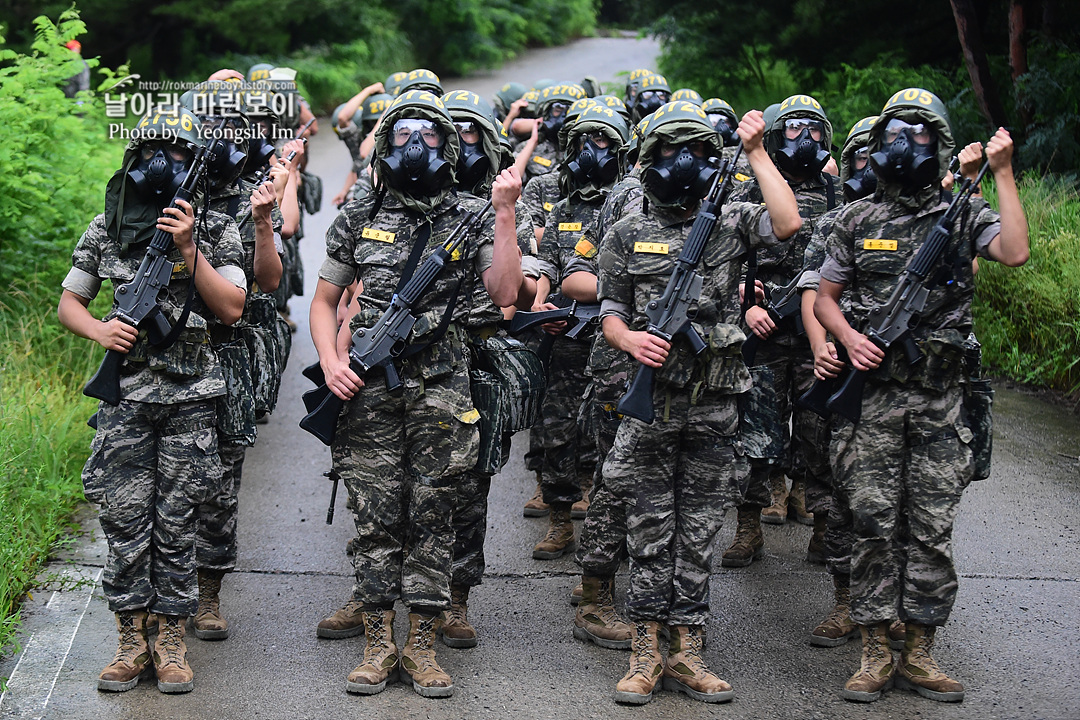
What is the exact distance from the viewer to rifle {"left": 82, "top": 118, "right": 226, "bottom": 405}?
5.01 metres

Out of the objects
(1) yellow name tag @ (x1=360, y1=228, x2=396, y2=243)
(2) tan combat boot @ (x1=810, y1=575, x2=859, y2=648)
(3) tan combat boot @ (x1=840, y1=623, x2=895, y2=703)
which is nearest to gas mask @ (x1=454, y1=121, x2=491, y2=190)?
(1) yellow name tag @ (x1=360, y1=228, x2=396, y2=243)

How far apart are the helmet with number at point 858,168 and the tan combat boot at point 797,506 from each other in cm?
211

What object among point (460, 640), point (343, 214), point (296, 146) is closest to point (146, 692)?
point (460, 640)

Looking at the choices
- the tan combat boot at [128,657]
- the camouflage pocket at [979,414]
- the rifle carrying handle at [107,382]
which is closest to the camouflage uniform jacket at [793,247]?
the camouflage pocket at [979,414]

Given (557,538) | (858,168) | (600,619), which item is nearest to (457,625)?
(600,619)

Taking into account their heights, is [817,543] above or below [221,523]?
below

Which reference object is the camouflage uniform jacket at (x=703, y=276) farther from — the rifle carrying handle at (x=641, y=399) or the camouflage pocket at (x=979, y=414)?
the camouflage pocket at (x=979, y=414)

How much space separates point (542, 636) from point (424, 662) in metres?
0.80

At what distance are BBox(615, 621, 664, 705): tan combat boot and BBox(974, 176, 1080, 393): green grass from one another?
16.8 feet

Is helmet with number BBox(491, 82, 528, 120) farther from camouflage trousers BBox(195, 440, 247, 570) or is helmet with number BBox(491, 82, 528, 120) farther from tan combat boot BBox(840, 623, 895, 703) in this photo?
tan combat boot BBox(840, 623, 895, 703)

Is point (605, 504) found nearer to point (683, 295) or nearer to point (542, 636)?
point (542, 636)

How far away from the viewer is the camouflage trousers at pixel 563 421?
6805mm

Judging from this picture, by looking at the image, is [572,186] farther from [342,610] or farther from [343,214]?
[342,610]

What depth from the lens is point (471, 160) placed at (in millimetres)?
5754
